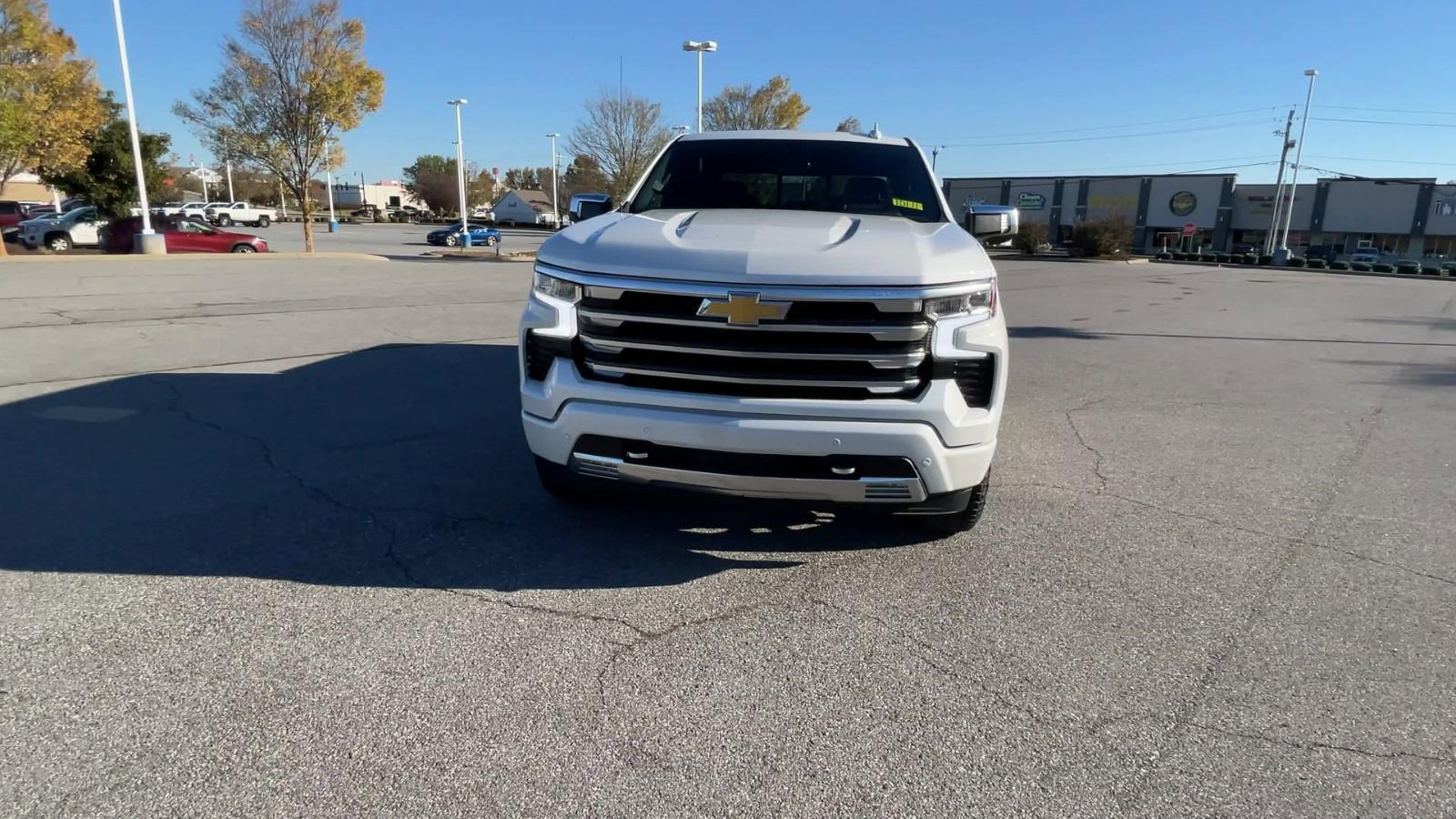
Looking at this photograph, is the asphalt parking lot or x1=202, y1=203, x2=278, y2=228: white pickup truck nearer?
the asphalt parking lot

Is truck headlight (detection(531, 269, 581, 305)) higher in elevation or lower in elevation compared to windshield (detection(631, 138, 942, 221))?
lower

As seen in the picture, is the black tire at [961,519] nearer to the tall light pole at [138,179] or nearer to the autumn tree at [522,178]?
the tall light pole at [138,179]

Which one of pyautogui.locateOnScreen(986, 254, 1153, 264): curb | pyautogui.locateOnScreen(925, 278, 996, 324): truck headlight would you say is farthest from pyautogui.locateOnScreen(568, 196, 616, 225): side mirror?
pyautogui.locateOnScreen(986, 254, 1153, 264): curb

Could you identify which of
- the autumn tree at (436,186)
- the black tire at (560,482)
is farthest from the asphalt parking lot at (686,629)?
the autumn tree at (436,186)

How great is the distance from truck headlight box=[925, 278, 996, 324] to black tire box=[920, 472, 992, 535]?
2.75 feet

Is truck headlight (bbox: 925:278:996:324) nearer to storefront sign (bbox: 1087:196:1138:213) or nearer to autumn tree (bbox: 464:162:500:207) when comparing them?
storefront sign (bbox: 1087:196:1138:213)

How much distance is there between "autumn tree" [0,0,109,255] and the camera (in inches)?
797

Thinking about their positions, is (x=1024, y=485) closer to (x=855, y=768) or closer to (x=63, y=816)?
(x=855, y=768)

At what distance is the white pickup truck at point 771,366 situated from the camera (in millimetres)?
3174

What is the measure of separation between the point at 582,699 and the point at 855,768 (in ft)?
2.94

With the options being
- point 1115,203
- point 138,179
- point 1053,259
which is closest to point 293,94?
point 138,179

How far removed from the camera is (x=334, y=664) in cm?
286

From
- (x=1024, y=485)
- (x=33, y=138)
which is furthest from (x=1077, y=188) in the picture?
(x=1024, y=485)

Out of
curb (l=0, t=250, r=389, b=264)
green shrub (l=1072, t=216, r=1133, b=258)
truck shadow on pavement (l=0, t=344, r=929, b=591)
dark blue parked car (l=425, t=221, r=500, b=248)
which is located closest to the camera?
truck shadow on pavement (l=0, t=344, r=929, b=591)
